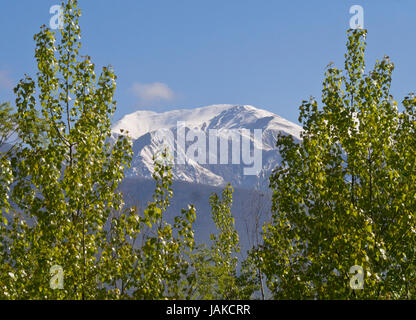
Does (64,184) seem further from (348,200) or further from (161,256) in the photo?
(348,200)

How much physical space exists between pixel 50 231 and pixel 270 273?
16.2ft

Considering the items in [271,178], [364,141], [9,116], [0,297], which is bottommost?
[0,297]

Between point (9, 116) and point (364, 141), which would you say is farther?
point (9, 116)

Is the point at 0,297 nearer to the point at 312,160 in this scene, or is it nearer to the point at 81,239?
the point at 81,239

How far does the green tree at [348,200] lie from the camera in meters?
9.04

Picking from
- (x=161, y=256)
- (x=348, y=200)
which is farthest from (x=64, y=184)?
(x=348, y=200)

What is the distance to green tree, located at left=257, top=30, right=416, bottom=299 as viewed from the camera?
9039 millimetres

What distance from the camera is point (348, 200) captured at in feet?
35.3

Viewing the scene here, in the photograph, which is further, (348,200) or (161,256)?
(348,200)

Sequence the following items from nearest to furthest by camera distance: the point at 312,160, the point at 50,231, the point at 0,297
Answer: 1. the point at 0,297
2. the point at 50,231
3. the point at 312,160

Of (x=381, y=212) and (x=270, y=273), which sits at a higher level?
(x=381, y=212)
